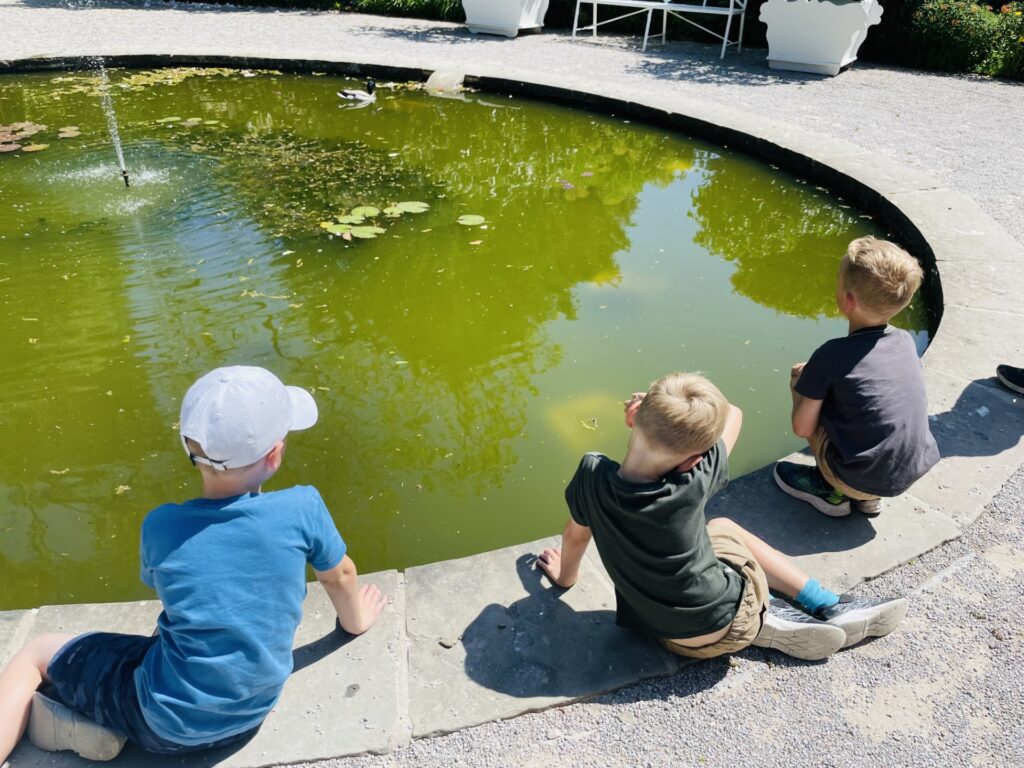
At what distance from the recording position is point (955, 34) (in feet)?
33.0

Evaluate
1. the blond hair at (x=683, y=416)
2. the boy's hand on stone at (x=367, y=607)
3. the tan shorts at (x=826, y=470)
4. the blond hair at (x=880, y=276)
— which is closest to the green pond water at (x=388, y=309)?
the boy's hand on stone at (x=367, y=607)

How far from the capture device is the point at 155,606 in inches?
92.6

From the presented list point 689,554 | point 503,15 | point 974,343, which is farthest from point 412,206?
point 503,15

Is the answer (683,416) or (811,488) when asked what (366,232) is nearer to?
(811,488)

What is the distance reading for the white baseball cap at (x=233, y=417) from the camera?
175cm

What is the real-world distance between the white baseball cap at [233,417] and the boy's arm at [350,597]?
44cm

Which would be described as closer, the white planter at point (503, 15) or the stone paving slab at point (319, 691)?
the stone paving slab at point (319, 691)

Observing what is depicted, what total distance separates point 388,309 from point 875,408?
2.90m

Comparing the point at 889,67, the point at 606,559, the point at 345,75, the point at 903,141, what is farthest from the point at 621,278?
the point at 889,67

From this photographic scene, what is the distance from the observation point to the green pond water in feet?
10.5

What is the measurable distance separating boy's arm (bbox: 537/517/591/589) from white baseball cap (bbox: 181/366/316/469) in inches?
36.5

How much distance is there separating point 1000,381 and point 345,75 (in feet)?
29.1

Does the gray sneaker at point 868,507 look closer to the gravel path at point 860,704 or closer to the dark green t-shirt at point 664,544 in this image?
the gravel path at point 860,704

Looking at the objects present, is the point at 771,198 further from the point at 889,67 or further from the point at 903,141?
the point at 889,67
